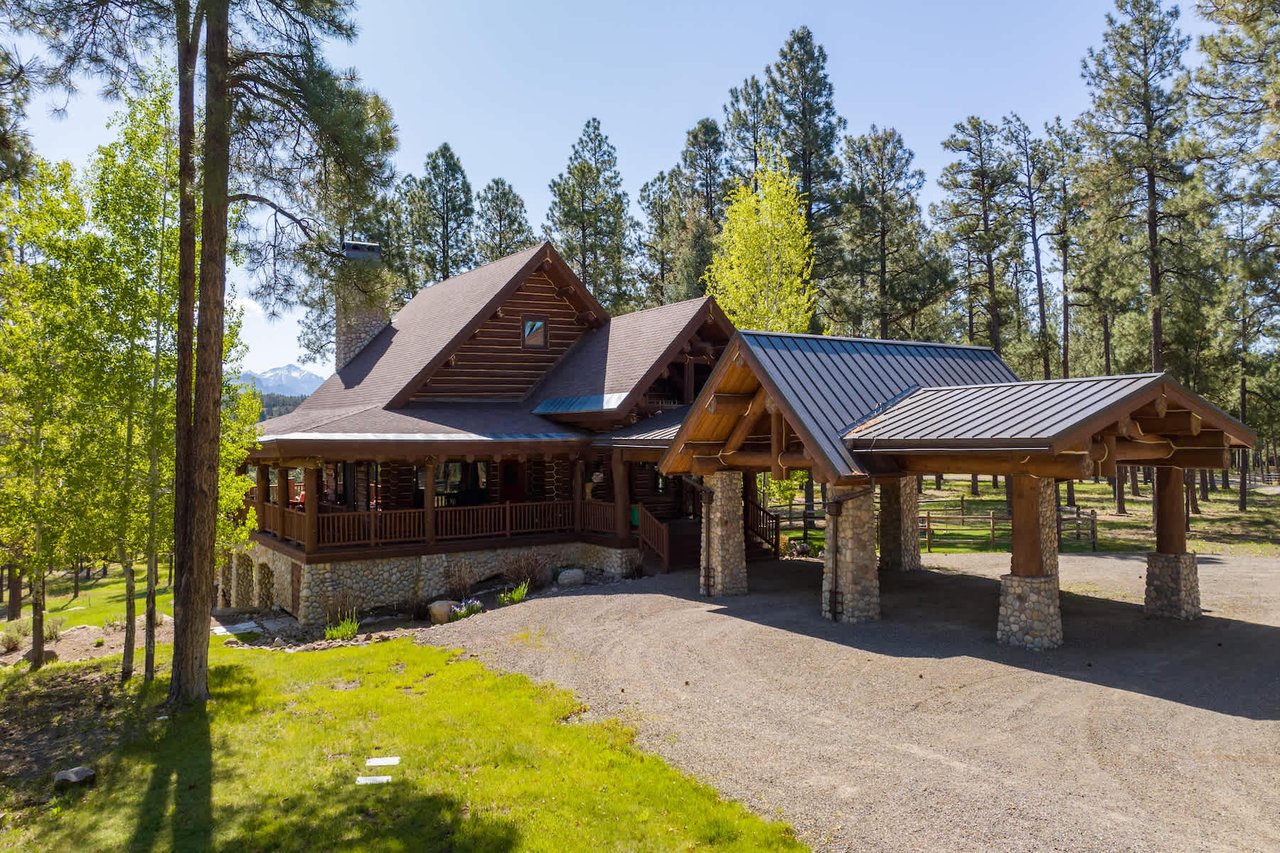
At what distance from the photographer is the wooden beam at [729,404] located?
549 inches

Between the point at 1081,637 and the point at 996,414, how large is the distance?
3496 mm

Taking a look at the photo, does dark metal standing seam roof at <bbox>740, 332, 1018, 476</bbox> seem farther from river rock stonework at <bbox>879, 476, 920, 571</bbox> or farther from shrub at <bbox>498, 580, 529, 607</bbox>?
shrub at <bbox>498, 580, 529, 607</bbox>

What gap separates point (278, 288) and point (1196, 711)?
12.2 m

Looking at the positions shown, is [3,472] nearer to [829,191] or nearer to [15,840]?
[15,840]

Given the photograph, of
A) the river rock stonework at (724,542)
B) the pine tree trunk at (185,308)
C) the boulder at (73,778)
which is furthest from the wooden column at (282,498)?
the boulder at (73,778)

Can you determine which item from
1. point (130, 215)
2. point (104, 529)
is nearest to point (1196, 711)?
point (104, 529)

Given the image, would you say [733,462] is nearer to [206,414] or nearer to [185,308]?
[206,414]

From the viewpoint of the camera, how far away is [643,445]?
1698 centimetres

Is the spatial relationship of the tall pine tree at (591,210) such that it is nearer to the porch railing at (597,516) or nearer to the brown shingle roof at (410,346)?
the brown shingle roof at (410,346)

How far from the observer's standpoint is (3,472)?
39.4 feet

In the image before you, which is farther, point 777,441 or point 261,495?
point 261,495

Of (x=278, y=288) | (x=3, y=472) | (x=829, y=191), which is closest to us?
(x=278, y=288)

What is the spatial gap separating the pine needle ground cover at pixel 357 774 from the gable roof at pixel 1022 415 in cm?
608

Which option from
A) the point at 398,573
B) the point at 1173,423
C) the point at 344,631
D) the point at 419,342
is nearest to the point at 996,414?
the point at 1173,423
